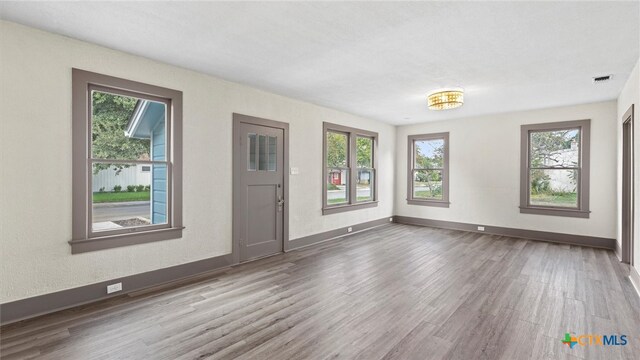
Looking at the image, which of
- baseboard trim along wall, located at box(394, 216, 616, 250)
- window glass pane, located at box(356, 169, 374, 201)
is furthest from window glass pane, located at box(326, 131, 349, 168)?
baseboard trim along wall, located at box(394, 216, 616, 250)

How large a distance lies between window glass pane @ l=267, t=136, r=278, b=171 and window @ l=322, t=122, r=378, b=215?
127cm

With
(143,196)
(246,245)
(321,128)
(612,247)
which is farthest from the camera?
(321,128)

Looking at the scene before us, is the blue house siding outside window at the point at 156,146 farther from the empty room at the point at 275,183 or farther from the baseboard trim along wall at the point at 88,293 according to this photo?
the baseboard trim along wall at the point at 88,293

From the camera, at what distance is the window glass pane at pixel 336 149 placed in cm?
634

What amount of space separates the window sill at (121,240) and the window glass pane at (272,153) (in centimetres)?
172

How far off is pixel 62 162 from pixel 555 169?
7831 millimetres

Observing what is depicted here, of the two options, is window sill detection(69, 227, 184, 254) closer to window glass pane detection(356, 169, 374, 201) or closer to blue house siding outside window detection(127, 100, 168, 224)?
blue house siding outside window detection(127, 100, 168, 224)

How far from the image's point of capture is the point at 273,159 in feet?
16.5

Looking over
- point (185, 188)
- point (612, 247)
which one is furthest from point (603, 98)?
point (185, 188)

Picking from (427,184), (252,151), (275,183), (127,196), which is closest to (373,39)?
(252,151)

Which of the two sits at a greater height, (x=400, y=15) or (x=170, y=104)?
(x=400, y=15)

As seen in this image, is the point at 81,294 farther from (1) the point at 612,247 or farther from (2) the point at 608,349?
(1) the point at 612,247

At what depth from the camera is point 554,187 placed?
6.07 meters

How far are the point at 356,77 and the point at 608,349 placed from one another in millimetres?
3724
